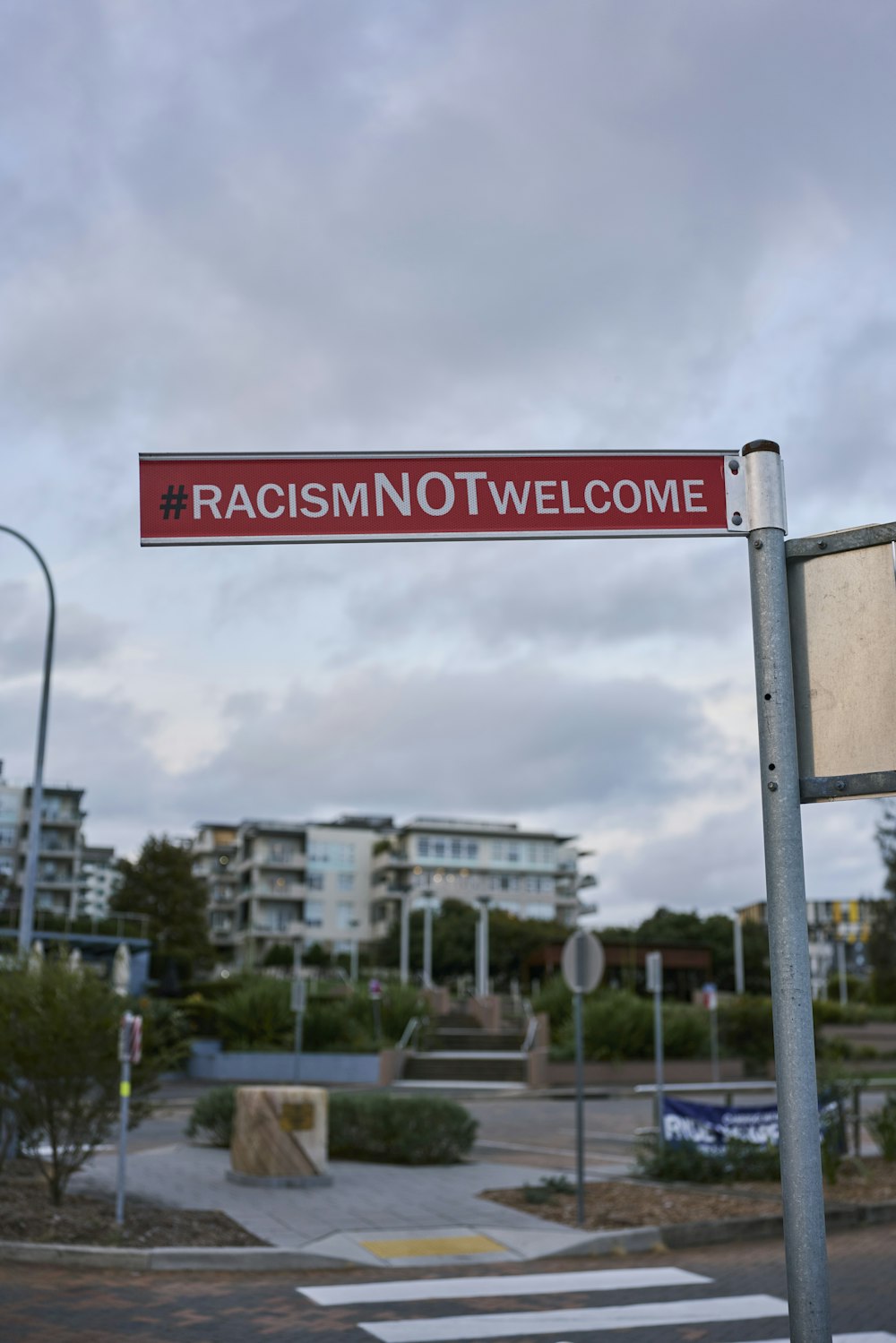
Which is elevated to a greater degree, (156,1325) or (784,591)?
(784,591)

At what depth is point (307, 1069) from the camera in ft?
111

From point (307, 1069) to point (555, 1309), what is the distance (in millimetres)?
26285

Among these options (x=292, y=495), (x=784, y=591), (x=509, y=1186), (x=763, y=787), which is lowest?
(x=509, y=1186)

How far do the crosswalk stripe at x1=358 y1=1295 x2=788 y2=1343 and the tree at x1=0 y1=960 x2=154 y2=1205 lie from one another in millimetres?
4389

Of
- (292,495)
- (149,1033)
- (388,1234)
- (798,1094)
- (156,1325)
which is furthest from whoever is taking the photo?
(149,1033)

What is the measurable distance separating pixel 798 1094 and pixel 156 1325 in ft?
21.2

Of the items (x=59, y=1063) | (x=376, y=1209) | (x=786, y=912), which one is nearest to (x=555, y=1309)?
(x=376, y=1209)

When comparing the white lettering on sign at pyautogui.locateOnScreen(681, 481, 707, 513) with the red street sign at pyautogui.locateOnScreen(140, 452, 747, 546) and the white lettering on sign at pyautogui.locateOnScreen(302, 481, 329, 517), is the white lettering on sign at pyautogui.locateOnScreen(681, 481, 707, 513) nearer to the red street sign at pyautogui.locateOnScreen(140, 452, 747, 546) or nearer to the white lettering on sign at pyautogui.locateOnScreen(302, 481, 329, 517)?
the red street sign at pyautogui.locateOnScreen(140, 452, 747, 546)

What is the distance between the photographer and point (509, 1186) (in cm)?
1418

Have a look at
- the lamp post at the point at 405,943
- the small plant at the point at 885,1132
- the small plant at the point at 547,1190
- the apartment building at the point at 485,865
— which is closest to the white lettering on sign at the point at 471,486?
the small plant at the point at 547,1190

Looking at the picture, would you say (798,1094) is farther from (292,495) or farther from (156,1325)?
(156,1325)

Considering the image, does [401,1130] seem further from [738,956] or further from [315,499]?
[738,956]

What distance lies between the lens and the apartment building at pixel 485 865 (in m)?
100

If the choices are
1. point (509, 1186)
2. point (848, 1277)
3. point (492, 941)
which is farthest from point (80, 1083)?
point (492, 941)
